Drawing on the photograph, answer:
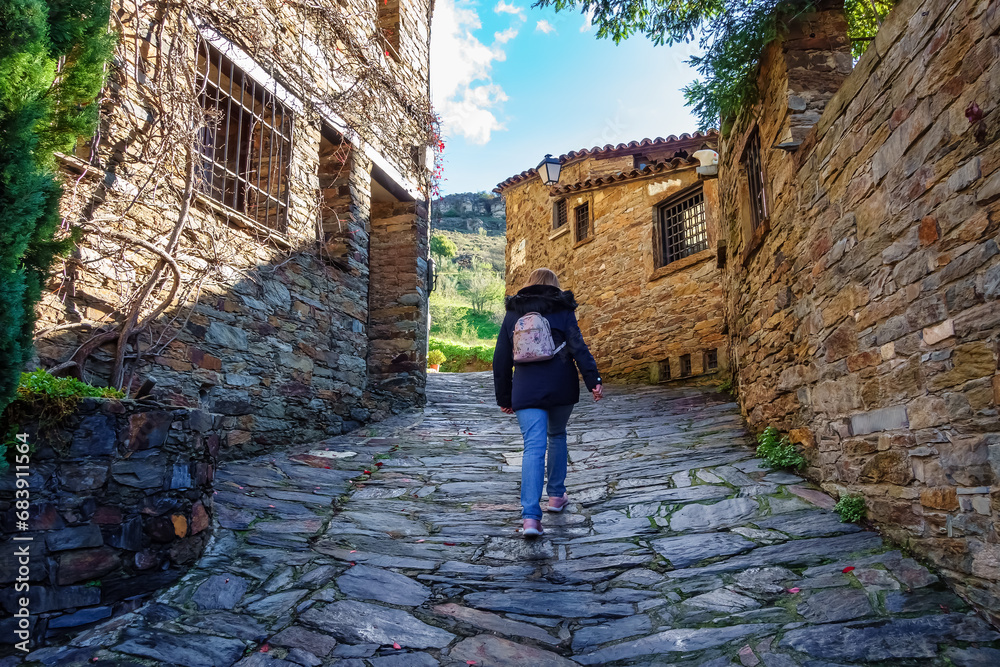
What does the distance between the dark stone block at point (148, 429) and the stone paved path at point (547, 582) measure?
0.61 meters

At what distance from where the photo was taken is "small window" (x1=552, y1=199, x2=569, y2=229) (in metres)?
14.1

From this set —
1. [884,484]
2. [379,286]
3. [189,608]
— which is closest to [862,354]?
[884,484]

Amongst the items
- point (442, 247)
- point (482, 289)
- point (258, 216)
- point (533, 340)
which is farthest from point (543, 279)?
point (442, 247)

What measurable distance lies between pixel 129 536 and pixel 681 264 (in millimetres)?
9554

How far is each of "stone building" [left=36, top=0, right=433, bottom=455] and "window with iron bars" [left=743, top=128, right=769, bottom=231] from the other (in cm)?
392

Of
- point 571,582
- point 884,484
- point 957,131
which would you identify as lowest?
point 571,582

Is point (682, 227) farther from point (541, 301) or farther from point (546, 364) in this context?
point (546, 364)

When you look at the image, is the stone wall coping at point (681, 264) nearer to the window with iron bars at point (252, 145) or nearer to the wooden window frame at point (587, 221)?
the wooden window frame at point (587, 221)

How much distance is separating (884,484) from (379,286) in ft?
21.0

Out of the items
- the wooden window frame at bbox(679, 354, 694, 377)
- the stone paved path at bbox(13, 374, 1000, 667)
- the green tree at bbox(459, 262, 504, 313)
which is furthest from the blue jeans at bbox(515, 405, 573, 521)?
the green tree at bbox(459, 262, 504, 313)

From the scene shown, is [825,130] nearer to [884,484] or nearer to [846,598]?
[884,484]

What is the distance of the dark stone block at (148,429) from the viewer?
9.00 feet

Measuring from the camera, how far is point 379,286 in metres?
8.37

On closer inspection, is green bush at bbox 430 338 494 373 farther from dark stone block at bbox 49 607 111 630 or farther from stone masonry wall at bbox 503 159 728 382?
dark stone block at bbox 49 607 111 630
